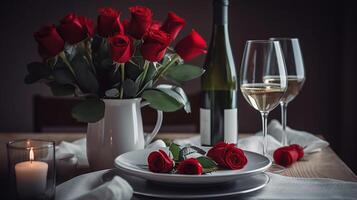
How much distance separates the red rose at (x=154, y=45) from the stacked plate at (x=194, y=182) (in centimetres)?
19

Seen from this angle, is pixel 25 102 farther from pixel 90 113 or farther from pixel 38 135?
pixel 90 113

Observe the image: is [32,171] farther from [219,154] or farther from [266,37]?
[266,37]

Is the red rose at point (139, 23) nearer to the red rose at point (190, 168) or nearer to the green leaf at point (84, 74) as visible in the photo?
the green leaf at point (84, 74)

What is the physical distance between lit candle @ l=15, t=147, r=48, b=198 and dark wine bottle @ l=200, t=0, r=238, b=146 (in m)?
0.52

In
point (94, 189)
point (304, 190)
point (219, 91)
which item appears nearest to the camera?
point (94, 189)

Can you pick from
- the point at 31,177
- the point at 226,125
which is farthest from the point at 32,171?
the point at 226,125

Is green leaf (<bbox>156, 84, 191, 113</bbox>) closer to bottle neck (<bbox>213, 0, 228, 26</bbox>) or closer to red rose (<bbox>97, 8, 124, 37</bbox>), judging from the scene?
red rose (<bbox>97, 8, 124, 37</bbox>)

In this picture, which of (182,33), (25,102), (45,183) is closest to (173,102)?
(45,183)

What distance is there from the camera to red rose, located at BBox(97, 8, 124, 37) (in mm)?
1044

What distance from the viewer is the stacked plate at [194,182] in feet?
2.86

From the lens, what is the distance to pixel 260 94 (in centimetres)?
118

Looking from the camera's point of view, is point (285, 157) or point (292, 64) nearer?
point (285, 157)

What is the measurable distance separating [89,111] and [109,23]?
0.17 metres

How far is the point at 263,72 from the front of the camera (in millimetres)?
1164
